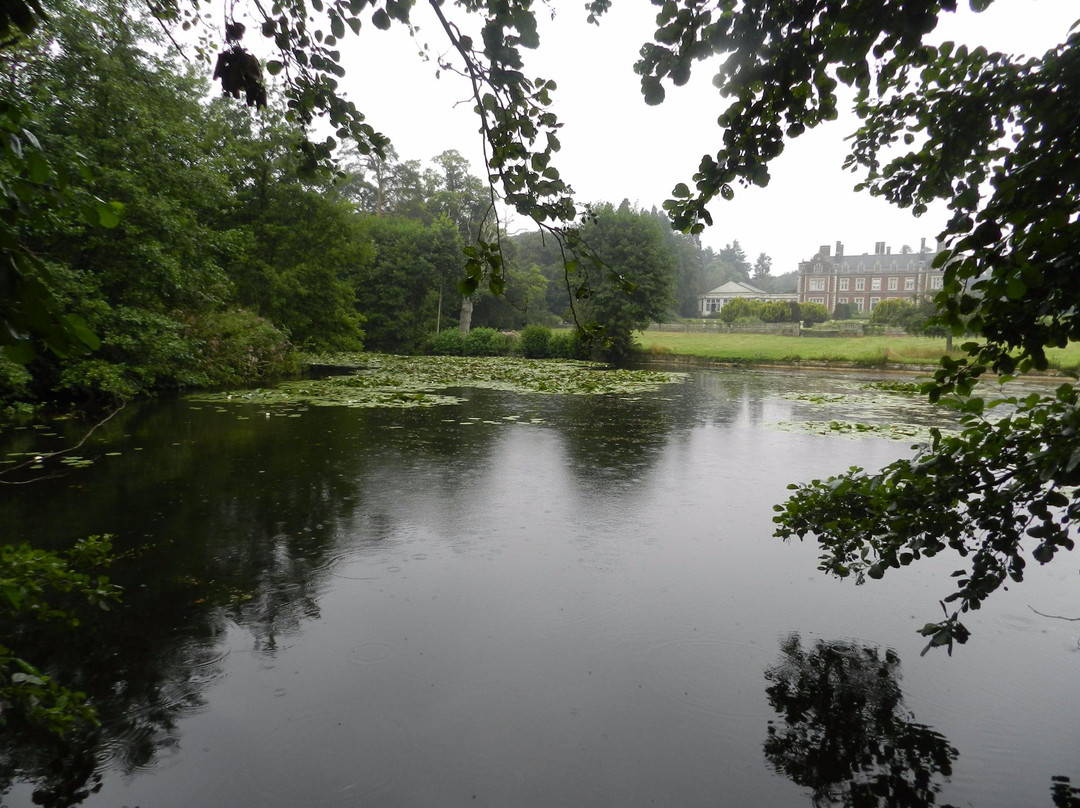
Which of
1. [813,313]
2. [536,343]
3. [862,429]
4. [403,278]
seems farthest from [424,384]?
[813,313]

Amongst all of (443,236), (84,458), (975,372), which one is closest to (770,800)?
(975,372)

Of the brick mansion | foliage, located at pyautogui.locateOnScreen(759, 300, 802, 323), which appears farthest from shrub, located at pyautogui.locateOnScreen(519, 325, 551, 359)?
the brick mansion

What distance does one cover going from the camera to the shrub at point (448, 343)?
37969 millimetres

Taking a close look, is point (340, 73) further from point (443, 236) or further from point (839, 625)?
point (443, 236)

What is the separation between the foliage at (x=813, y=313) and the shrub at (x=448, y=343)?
96.2 feet

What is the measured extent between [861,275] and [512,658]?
8131 cm

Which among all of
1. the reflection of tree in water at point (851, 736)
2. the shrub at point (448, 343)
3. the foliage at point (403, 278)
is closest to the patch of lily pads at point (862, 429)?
the reflection of tree in water at point (851, 736)

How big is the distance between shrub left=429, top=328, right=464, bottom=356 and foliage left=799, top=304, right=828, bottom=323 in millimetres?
29311

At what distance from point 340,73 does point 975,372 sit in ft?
8.70

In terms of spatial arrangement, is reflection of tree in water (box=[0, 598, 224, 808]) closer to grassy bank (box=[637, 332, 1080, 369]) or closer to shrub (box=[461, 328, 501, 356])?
grassy bank (box=[637, 332, 1080, 369])

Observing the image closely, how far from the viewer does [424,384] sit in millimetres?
19969

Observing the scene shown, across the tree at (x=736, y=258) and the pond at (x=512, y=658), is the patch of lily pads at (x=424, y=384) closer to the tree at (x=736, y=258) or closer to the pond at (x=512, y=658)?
the pond at (x=512, y=658)

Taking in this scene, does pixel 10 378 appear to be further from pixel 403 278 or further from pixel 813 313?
pixel 813 313

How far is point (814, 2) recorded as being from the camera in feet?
7.43
